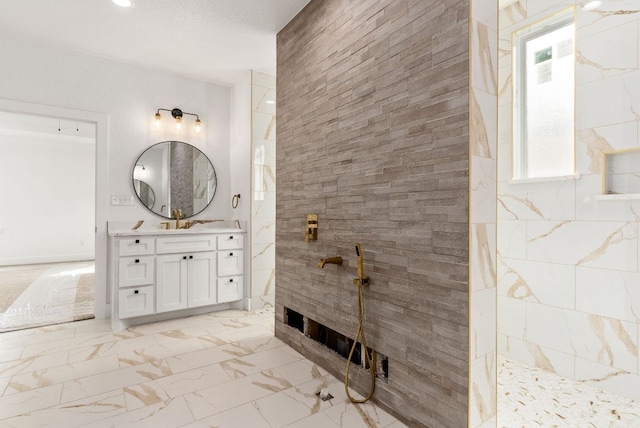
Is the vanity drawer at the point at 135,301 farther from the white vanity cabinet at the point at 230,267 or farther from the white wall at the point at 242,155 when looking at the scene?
the white wall at the point at 242,155

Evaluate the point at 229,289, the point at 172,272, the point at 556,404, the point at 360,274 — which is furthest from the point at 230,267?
the point at 556,404

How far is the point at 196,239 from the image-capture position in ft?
11.2

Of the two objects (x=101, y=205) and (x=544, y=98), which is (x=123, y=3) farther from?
(x=544, y=98)

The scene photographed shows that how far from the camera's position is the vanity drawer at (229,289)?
3574 millimetres

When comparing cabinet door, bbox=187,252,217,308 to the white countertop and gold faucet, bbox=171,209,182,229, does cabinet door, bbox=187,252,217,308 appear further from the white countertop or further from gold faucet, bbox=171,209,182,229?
gold faucet, bbox=171,209,182,229

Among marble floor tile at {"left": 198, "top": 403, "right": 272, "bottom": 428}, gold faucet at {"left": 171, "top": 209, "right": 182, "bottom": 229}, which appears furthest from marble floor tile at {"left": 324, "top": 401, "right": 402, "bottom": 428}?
gold faucet at {"left": 171, "top": 209, "right": 182, "bottom": 229}

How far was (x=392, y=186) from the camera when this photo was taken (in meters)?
1.80

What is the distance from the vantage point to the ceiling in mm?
2582

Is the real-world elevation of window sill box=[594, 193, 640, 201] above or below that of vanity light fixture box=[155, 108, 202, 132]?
below

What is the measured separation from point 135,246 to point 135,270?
0.22 metres

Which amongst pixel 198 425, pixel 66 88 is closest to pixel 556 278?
pixel 198 425

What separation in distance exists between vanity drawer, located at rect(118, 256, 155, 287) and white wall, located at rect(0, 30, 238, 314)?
22.6 inches

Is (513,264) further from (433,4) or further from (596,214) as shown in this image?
(433,4)

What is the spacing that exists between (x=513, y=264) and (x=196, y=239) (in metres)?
2.86
